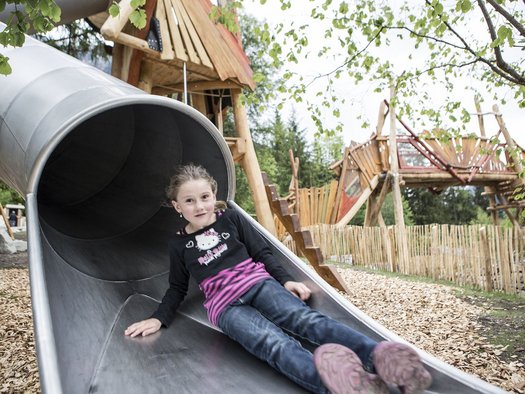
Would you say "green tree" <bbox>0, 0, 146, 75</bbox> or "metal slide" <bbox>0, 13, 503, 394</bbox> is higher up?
"green tree" <bbox>0, 0, 146, 75</bbox>

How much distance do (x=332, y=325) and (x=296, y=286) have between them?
379 mm

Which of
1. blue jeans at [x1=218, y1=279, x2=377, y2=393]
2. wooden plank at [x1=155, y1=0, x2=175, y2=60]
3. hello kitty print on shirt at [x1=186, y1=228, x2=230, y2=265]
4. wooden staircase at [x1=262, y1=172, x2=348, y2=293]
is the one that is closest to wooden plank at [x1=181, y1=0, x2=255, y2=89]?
wooden plank at [x1=155, y1=0, x2=175, y2=60]

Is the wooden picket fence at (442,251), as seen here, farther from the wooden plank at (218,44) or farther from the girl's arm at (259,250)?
the girl's arm at (259,250)

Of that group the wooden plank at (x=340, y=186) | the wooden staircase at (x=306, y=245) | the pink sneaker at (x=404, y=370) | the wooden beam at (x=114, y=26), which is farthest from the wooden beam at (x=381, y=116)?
the pink sneaker at (x=404, y=370)

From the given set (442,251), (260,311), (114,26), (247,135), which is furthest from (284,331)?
(442,251)

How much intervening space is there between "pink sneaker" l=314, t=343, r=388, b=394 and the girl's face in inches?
40.5

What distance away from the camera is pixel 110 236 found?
330cm

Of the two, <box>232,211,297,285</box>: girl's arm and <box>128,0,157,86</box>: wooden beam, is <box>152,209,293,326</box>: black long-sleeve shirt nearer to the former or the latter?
<box>232,211,297,285</box>: girl's arm

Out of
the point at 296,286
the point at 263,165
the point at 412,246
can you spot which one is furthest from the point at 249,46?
the point at 296,286

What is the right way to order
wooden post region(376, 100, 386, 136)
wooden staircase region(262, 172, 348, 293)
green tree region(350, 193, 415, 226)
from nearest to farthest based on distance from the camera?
wooden staircase region(262, 172, 348, 293)
wooden post region(376, 100, 386, 136)
green tree region(350, 193, 415, 226)

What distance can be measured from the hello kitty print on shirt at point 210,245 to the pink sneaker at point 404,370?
100 centimetres

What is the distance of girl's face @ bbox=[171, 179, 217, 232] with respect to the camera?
2240 millimetres

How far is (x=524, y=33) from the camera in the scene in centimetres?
295

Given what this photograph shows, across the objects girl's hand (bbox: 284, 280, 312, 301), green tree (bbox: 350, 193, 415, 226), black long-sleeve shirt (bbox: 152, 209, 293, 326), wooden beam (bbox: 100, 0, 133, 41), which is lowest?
green tree (bbox: 350, 193, 415, 226)
